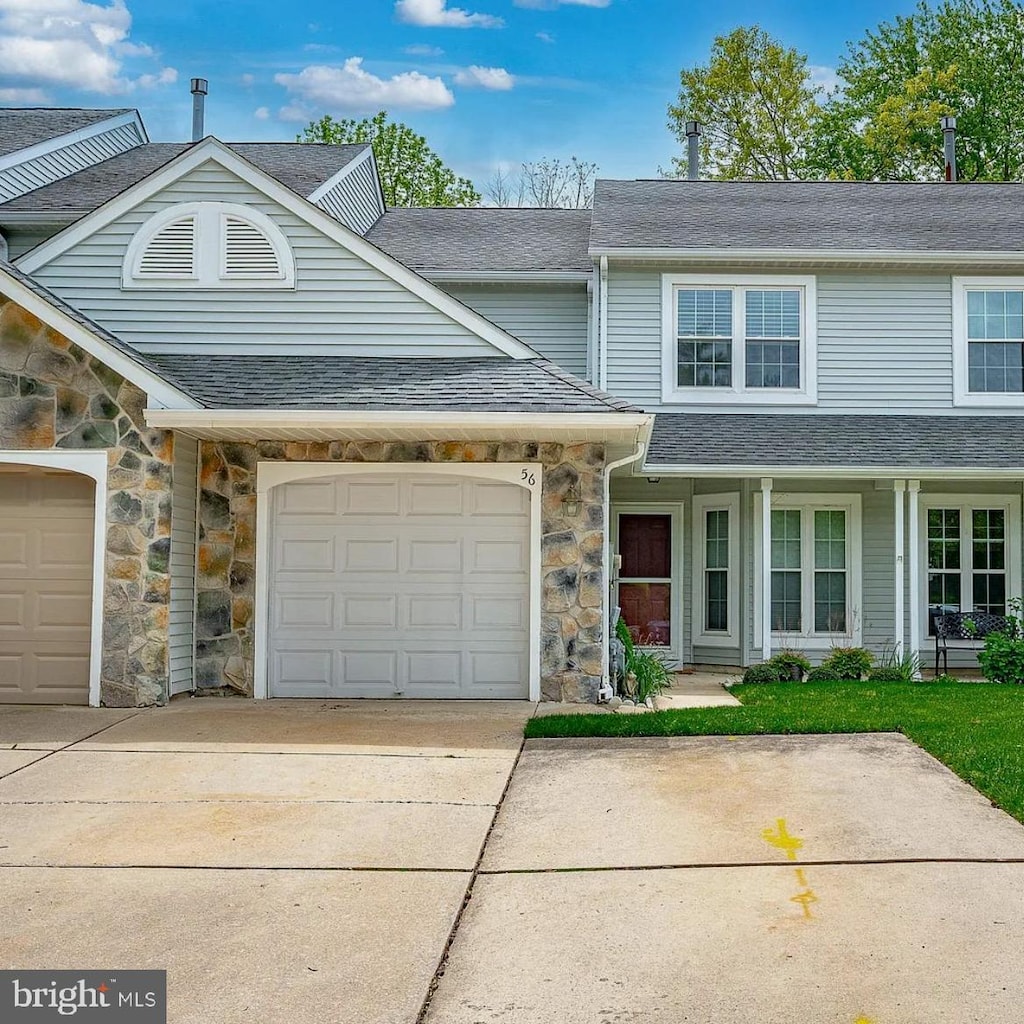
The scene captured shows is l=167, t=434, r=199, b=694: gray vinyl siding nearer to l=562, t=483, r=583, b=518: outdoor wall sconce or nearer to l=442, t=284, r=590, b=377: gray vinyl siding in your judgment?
l=562, t=483, r=583, b=518: outdoor wall sconce

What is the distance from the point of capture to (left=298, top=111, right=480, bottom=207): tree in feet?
98.2

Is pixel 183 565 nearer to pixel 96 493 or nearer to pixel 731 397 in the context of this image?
pixel 96 493

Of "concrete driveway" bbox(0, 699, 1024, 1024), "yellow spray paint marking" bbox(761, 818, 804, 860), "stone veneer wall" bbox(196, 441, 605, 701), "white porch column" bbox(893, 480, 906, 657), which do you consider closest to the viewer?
"concrete driveway" bbox(0, 699, 1024, 1024)

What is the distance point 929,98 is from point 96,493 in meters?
26.3

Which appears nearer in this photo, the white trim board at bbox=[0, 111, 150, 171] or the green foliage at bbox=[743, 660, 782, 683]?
the green foliage at bbox=[743, 660, 782, 683]

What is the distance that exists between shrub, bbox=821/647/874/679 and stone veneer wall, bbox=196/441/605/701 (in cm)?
375

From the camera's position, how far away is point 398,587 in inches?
→ 411

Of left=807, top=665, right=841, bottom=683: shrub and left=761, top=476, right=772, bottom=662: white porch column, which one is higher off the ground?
left=761, top=476, right=772, bottom=662: white porch column

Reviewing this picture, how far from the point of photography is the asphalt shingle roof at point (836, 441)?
12727mm

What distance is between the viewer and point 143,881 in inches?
198

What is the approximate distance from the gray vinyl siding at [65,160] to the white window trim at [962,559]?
12796 mm

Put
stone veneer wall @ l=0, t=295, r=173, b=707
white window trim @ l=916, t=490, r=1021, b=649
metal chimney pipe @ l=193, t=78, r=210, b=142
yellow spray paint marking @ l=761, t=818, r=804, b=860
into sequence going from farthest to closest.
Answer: metal chimney pipe @ l=193, t=78, r=210, b=142 → white window trim @ l=916, t=490, r=1021, b=649 → stone veneer wall @ l=0, t=295, r=173, b=707 → yellow spray paint marking @ l=761, t=818, r=804, b=860

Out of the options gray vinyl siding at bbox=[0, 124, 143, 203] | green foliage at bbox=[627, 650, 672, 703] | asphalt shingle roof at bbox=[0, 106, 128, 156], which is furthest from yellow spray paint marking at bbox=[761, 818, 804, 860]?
asphalt shingle roof at bbox=[0, 106, 128, 156]
